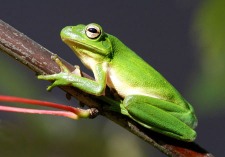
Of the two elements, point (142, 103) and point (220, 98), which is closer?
point (142, 103)

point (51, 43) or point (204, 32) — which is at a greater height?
point (204, 32)

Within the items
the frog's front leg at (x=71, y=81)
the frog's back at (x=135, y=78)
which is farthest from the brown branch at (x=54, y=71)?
the frog's back at (x=135, y=78)

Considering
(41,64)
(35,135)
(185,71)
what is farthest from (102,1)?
(41,64)

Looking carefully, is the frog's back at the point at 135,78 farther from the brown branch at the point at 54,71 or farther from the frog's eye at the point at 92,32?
the brown branch at the point at 54,71

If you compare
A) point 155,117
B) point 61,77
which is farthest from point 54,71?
point 155,117

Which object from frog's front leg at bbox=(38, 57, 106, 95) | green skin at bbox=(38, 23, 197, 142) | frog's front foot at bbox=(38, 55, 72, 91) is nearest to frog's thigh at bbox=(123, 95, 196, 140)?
green skin at bbox=(38, 23, 197, 142)

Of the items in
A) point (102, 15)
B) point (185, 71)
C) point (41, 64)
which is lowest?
point (185, 71)

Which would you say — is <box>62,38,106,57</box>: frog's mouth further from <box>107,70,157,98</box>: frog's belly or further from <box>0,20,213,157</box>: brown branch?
<box>0,20,213,157</box>: brown branch

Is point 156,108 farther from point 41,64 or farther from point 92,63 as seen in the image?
point 41,64
